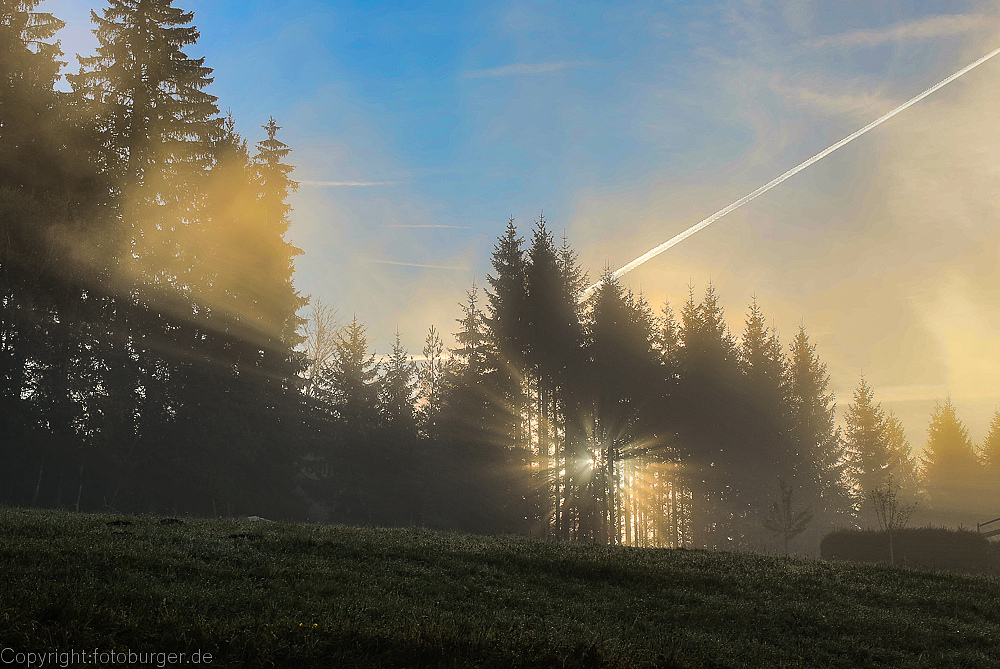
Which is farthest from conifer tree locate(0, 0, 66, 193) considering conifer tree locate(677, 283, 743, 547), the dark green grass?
conifer tree locate(677, 283, 743, 547)

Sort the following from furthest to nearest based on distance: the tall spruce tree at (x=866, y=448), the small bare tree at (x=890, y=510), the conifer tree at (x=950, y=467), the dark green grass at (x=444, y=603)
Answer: the conifer tree at (x=950, y=467), the tall spruce tree at (x=866, y=448), the small bare tree at (x=890, y=510), the dark green grass at (x=444, y=603)

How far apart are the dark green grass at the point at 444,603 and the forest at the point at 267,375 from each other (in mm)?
22521

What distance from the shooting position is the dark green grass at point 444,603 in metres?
7.64

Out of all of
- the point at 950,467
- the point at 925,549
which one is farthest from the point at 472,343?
the point at 950,467

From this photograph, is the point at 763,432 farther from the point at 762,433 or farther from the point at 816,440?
the point at 816,440

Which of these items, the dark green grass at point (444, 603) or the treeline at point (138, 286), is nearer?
the dark green grass at point (444, 603)

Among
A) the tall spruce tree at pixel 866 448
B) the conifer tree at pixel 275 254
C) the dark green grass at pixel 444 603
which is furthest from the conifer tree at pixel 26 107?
the tall spruce tree at pixel 866 448

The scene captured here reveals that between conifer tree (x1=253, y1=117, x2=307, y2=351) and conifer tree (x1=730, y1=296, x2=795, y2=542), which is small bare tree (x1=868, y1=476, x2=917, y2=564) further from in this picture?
conifer tree (x1=253, y1=117, x2=307, y2=351)

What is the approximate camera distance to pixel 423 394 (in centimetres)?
5534

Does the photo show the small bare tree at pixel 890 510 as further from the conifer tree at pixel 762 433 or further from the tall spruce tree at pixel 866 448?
the tall spruce tree at pixel 866 448

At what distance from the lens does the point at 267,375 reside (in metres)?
43.1

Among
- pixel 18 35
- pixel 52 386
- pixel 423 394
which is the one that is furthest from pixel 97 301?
pixel 423 394

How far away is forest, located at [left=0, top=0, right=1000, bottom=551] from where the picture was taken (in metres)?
32.3

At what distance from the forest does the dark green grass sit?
22521mm
